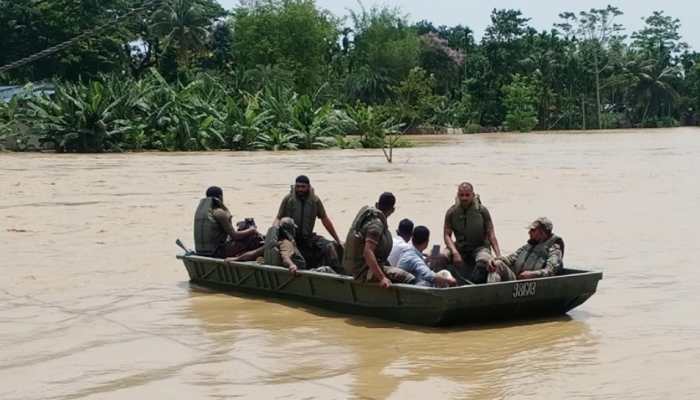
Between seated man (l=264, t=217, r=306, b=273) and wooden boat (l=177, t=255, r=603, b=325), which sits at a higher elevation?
seated man (l=264, t=217, r=306, b=273)

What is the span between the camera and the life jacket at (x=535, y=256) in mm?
10156

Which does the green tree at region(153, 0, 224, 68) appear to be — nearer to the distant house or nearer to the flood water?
the distant house

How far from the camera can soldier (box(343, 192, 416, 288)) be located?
31.8ft

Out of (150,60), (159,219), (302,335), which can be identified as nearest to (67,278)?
(302,335)

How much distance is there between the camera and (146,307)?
11.2 m

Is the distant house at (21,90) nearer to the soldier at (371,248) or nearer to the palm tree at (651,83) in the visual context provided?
the soldier at (371,248)

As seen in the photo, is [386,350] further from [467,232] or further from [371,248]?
[467,232]

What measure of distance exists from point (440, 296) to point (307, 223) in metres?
2.43

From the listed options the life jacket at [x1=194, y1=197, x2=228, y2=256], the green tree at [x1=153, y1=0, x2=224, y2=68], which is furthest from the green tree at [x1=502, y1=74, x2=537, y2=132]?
the life jacket at [x1=194, y1=197, x2=228, y2=256]

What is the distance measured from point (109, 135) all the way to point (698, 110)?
61067 millimetres

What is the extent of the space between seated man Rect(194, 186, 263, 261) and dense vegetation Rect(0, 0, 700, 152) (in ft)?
87.6

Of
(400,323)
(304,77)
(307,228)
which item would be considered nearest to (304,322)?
(400,323)

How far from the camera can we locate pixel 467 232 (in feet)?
35.1

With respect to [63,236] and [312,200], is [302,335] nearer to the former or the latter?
[312,200]
